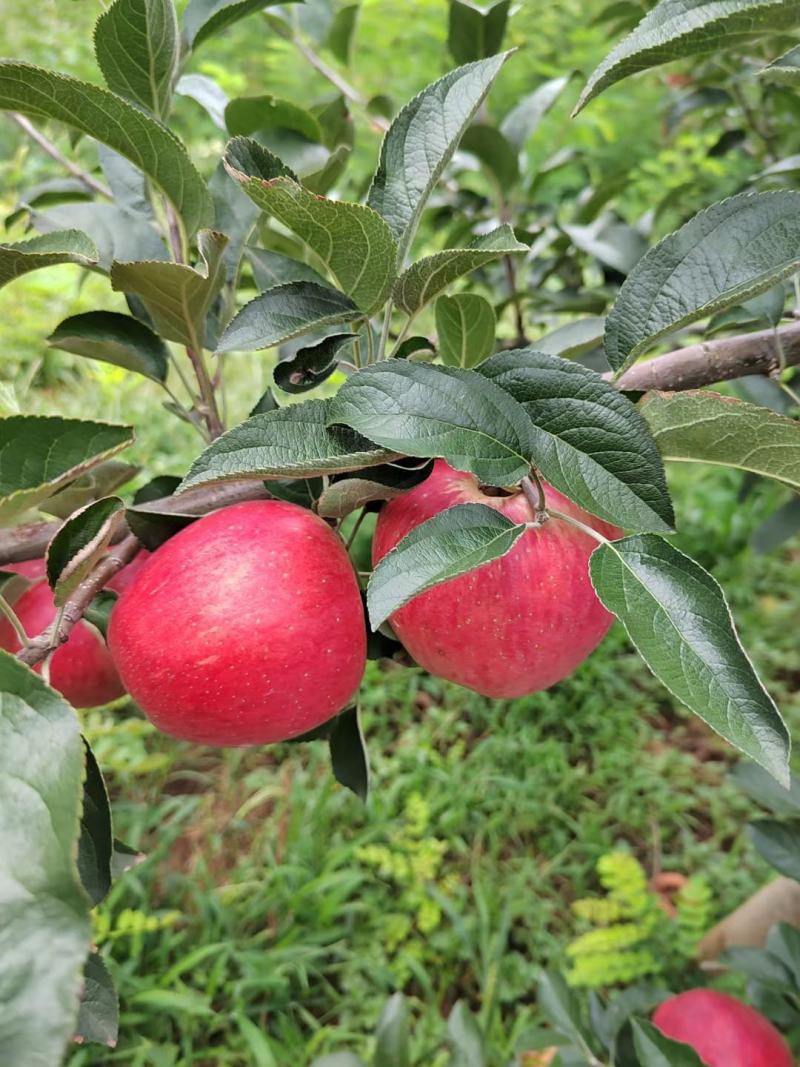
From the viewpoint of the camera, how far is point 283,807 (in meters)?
1.65

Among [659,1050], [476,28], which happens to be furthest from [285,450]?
[476,28]

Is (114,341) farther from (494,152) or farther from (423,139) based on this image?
(494,152)

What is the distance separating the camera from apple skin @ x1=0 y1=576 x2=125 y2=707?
21.7 inches

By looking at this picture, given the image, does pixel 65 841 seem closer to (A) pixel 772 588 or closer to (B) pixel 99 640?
(B) pixel 99 640

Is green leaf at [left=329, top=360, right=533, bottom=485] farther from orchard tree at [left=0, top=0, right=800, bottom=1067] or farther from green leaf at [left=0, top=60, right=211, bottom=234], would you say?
green leaf at [left=0, top=60, right=211, bottom=234]

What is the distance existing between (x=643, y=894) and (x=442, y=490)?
111 centimetres

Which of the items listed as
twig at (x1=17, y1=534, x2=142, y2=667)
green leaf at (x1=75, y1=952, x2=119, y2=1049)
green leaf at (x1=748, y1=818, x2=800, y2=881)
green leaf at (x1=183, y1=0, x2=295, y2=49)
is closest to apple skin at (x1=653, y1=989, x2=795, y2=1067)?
green leaf at (x1=748, y1=818, x2=800, y2=881)

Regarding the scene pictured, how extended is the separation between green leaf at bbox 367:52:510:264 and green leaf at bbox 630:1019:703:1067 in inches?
22.7

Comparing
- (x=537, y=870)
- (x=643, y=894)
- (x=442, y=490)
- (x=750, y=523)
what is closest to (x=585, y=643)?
(x=442, y=490)

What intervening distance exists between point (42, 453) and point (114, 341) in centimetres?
20

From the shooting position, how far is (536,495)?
0.44 meters

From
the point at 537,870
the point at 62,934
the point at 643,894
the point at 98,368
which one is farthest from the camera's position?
the point at 98,368

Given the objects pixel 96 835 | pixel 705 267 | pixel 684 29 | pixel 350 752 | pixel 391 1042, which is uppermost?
pixel 684 29

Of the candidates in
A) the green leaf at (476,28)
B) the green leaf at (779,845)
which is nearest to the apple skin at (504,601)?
the green leaf at (779,845)
